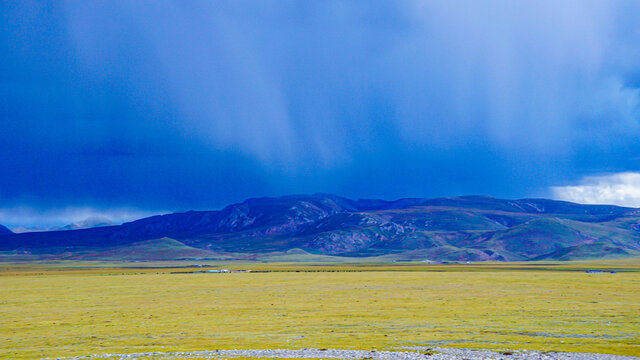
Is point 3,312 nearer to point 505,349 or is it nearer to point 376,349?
point 376,349

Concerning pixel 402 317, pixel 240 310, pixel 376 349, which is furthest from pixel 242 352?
pixel 240 310

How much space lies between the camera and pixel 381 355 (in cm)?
3666

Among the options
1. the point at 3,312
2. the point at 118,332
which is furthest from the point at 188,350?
the point at 3,312

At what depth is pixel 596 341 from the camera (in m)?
41.7

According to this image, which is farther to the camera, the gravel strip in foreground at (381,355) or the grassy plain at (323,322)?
the grassy plain at (323,322)

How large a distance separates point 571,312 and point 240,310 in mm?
40008

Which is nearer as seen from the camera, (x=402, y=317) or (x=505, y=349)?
(x=505, y=349)

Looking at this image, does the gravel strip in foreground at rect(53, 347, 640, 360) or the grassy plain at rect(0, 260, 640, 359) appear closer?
the gravel strip in foreground at rect(53, 347, 640, 360)

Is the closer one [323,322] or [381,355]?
[381,355]

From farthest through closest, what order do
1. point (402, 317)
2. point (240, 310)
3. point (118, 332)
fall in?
1. point (240, 310)
2. point (402, 317)
3. point (118, 332)

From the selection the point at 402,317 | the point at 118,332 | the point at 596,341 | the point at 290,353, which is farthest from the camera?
the point at 402,317

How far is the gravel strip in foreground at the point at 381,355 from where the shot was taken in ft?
117

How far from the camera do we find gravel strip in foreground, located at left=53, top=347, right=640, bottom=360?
117ft

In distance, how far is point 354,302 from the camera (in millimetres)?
75375
